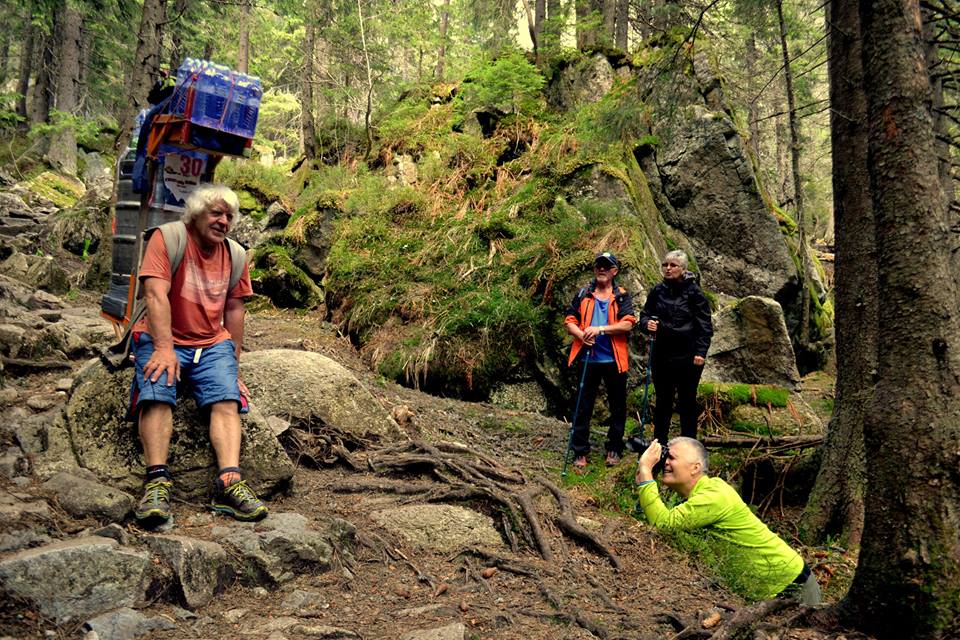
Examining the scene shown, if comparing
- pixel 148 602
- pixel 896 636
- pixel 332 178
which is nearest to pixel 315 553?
pixel 148 602

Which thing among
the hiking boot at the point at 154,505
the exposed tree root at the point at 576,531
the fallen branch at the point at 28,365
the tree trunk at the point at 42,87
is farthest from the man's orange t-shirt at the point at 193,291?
the tree trunk at the point at 42,87

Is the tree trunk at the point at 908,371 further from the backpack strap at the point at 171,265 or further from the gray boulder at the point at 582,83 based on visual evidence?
the gray boulder at the point at 582,83

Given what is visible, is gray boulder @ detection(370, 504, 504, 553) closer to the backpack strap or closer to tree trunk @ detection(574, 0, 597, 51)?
the backpack strap

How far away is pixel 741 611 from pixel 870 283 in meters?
3.91

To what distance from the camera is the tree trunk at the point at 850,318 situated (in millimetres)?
5883

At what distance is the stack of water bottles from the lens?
5.31 metres

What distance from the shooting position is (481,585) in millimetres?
4012

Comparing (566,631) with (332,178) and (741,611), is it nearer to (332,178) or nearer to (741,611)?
(741,611)

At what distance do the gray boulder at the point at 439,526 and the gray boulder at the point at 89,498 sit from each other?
1.69m

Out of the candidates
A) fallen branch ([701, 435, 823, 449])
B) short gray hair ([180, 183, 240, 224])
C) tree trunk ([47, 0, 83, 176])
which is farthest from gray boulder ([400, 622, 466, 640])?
tree trunk ([47, 0, 83, 176])

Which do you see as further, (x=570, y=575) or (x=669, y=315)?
(x=669, y=315)

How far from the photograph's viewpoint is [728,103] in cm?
1402

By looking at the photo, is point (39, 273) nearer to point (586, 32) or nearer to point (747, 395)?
point (747, 395)

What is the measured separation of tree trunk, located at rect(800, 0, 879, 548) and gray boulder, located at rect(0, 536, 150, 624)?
5849 millimetres
